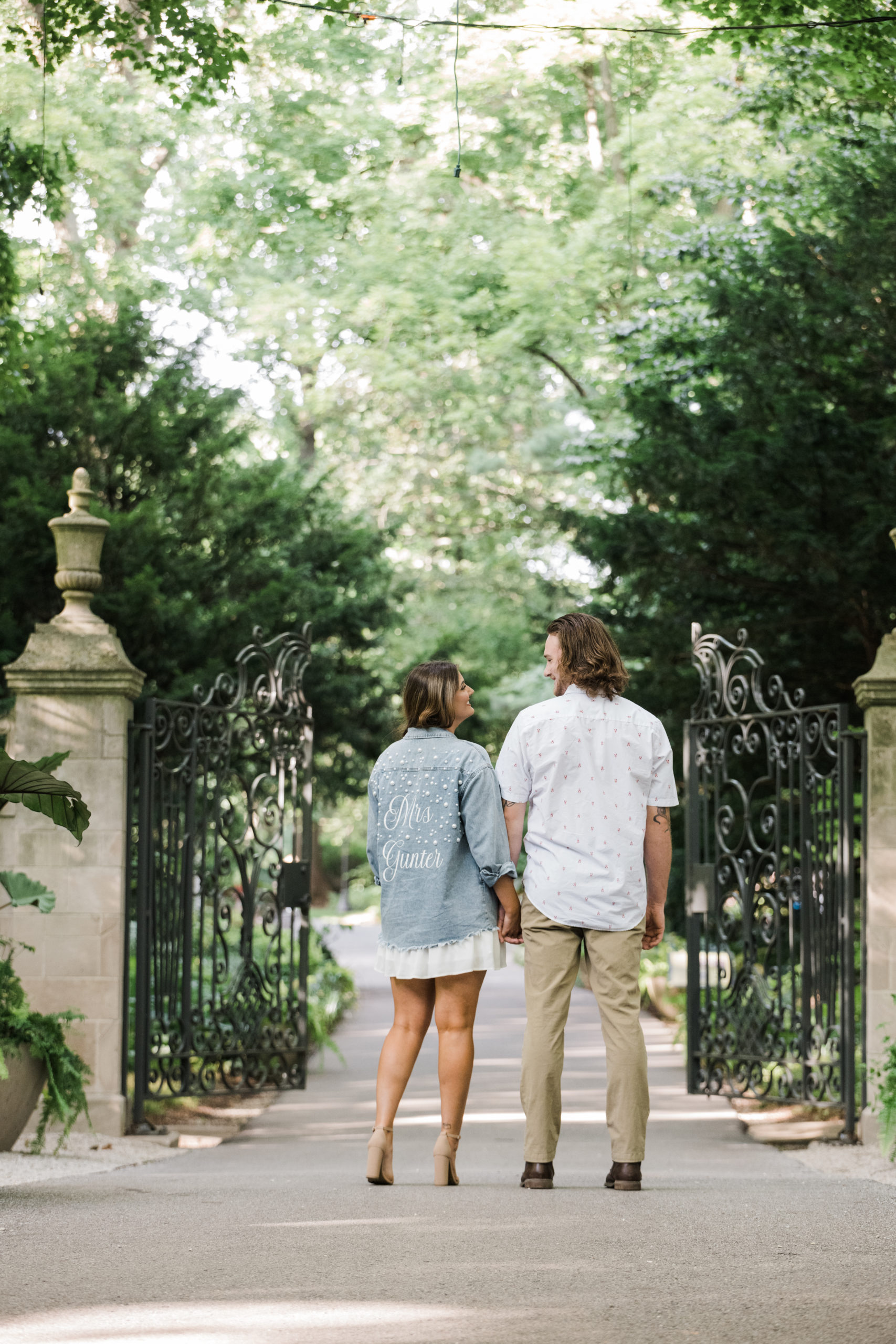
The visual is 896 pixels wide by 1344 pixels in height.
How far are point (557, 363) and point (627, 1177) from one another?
1703cm

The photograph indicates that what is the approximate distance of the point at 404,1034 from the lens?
4875 millimetres

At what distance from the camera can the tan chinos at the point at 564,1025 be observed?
4.66 metres

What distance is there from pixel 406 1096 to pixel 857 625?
4419 mm

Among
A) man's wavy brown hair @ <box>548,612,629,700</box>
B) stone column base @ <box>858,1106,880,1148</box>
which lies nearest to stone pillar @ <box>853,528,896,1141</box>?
stone column base @ <box>858,1106,880,1148</box>

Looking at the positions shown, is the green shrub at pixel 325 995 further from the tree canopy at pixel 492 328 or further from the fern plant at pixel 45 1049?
the fern plant at pixel 45 1049

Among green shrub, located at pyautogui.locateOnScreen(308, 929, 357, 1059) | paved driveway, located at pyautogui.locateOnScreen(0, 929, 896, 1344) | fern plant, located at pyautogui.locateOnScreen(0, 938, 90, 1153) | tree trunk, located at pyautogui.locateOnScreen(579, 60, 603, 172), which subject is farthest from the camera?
tree trunk, located at pyautogui.locateOnScreen(579, 60, 603, 172)

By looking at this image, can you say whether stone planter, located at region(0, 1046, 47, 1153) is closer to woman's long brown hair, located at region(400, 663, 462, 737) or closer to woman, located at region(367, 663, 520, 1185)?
woman, located at region(367, 663, 520, 1185)

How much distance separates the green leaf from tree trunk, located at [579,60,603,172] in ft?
54.9

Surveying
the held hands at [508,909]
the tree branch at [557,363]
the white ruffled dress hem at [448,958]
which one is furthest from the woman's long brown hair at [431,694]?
the tree branch at [557,363]

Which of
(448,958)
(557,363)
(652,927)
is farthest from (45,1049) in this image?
(557,363)

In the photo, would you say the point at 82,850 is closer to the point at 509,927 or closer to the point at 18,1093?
the point at 18,1093

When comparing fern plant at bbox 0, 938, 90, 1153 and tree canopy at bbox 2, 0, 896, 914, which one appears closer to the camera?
fern plant at bbox 0, 938, 90, 1153

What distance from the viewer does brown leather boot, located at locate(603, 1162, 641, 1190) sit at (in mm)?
4691

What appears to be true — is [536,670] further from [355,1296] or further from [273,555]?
[355,1296]
